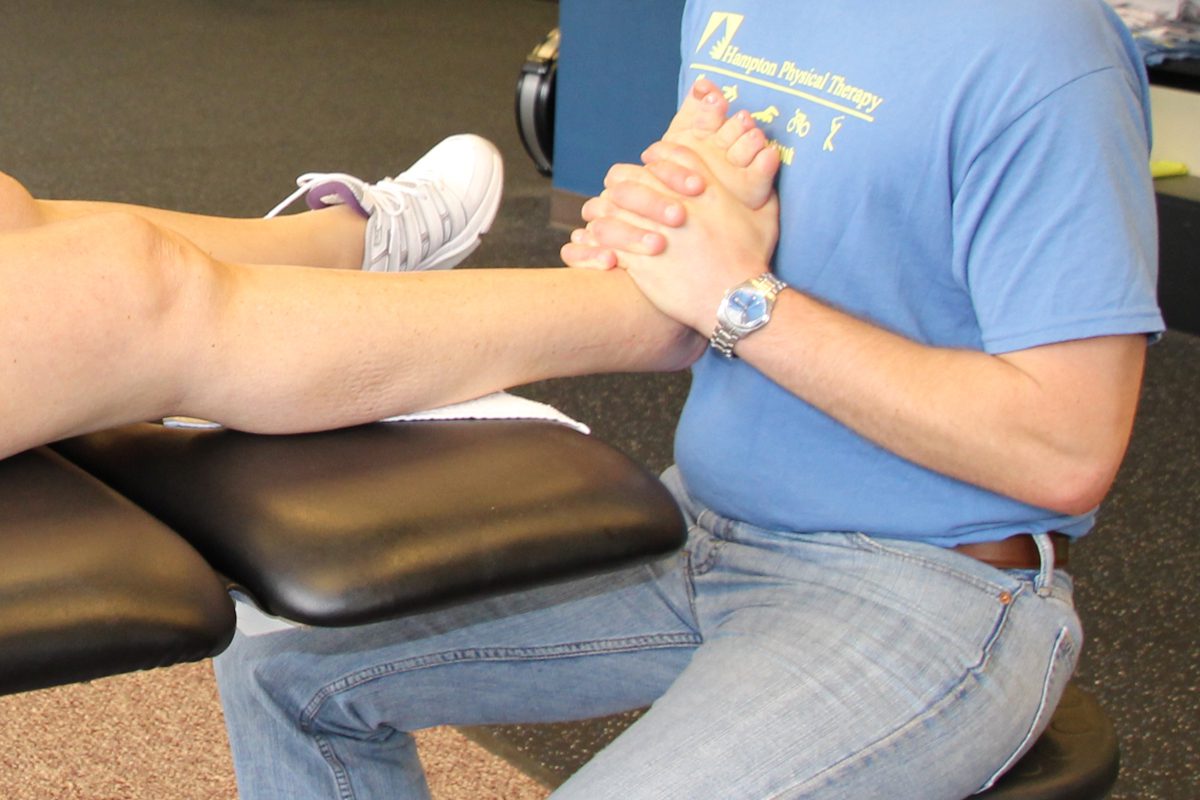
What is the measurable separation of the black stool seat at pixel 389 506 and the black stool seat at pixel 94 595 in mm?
38

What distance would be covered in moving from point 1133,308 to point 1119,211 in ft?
0.21

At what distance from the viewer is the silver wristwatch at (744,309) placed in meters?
1.02

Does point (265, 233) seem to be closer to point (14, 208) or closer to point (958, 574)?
point (14, 208)

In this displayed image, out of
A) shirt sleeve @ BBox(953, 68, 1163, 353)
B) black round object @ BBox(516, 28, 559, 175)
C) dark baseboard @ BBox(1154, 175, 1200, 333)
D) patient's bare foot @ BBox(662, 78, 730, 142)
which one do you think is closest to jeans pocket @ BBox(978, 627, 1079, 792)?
shirt sleeve @ BBox(953, 68, 1163, 353)

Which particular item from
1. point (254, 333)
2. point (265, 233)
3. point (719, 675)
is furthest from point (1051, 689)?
point (265, 233)

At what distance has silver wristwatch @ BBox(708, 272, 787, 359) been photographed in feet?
3.33

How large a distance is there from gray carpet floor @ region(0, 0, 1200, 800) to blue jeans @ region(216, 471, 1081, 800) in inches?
25.9

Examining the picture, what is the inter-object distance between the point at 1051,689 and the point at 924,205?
1.12 feet

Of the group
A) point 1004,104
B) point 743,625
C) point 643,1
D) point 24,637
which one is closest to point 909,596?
point 743,625

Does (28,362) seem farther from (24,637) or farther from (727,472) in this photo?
(727,472)

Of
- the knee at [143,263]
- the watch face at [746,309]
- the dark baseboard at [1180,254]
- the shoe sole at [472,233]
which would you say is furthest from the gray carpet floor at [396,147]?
the knee at [143,263]

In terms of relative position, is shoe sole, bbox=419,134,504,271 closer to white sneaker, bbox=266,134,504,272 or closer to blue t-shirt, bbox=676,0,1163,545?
white sneaker, bbox=266,134,504,272

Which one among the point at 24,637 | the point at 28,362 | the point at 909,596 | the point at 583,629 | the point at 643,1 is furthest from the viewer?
the point at 643,1

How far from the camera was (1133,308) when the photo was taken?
3.00 ft
